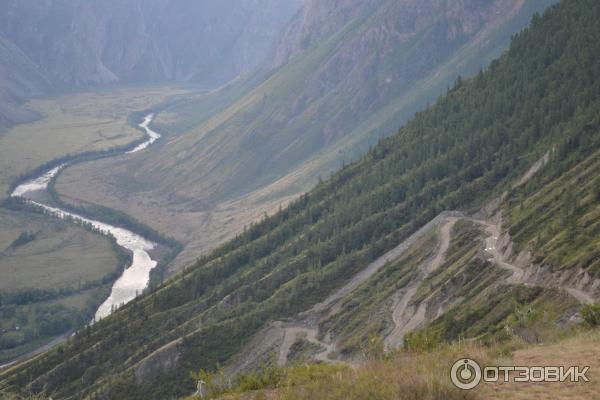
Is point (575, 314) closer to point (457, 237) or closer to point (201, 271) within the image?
point (457, 237)

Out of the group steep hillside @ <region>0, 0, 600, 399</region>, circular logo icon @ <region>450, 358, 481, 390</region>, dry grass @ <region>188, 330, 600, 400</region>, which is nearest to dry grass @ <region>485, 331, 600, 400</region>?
dry grass @ <region>188, 330, 600, 400</region>

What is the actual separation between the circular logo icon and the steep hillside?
30089 mm

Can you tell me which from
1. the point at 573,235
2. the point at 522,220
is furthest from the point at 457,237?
the point at 573,235

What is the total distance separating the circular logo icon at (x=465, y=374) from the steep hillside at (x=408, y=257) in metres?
30.1

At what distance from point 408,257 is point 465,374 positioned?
9081cm

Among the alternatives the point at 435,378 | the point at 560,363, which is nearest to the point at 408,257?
the point at 560,363

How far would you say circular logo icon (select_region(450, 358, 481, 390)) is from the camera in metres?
38.1

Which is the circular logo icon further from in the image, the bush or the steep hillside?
the steep hillside

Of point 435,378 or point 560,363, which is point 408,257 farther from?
point 435,378

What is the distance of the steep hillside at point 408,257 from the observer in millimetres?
100875

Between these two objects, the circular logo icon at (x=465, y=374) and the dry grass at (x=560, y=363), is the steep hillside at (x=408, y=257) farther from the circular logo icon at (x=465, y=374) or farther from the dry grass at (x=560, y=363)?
the circular logo icon at (x=465, y=374)

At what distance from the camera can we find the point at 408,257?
129 meters

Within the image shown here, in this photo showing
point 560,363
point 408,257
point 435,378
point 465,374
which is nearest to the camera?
point 435,378

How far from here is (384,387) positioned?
3916 cm
